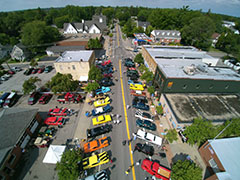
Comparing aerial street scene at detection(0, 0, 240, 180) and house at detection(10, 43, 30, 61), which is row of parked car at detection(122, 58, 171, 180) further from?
house at detection(10, 43, 30, 61)

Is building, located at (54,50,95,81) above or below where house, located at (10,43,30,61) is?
above

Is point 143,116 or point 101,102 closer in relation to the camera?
point 143,116

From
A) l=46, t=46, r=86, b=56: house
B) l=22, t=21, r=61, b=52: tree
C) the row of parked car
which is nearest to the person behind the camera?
the row of parked car

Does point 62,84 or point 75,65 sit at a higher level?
point 75,65

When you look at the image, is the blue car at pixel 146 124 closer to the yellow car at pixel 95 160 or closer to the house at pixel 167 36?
the yellow car at pixel 95 160

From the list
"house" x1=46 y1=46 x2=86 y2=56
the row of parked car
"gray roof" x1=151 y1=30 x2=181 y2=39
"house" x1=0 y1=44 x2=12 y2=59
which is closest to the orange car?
the row of parked car

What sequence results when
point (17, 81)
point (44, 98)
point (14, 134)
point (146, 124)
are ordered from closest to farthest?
point (14, 134)
point (146, 124)
point (44, 98)
point (17, 81)

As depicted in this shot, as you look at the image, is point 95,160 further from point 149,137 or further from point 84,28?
point 84,28

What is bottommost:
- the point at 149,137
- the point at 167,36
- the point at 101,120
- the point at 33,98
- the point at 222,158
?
the point at 33,98

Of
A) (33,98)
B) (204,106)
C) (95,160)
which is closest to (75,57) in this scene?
(33,98)
